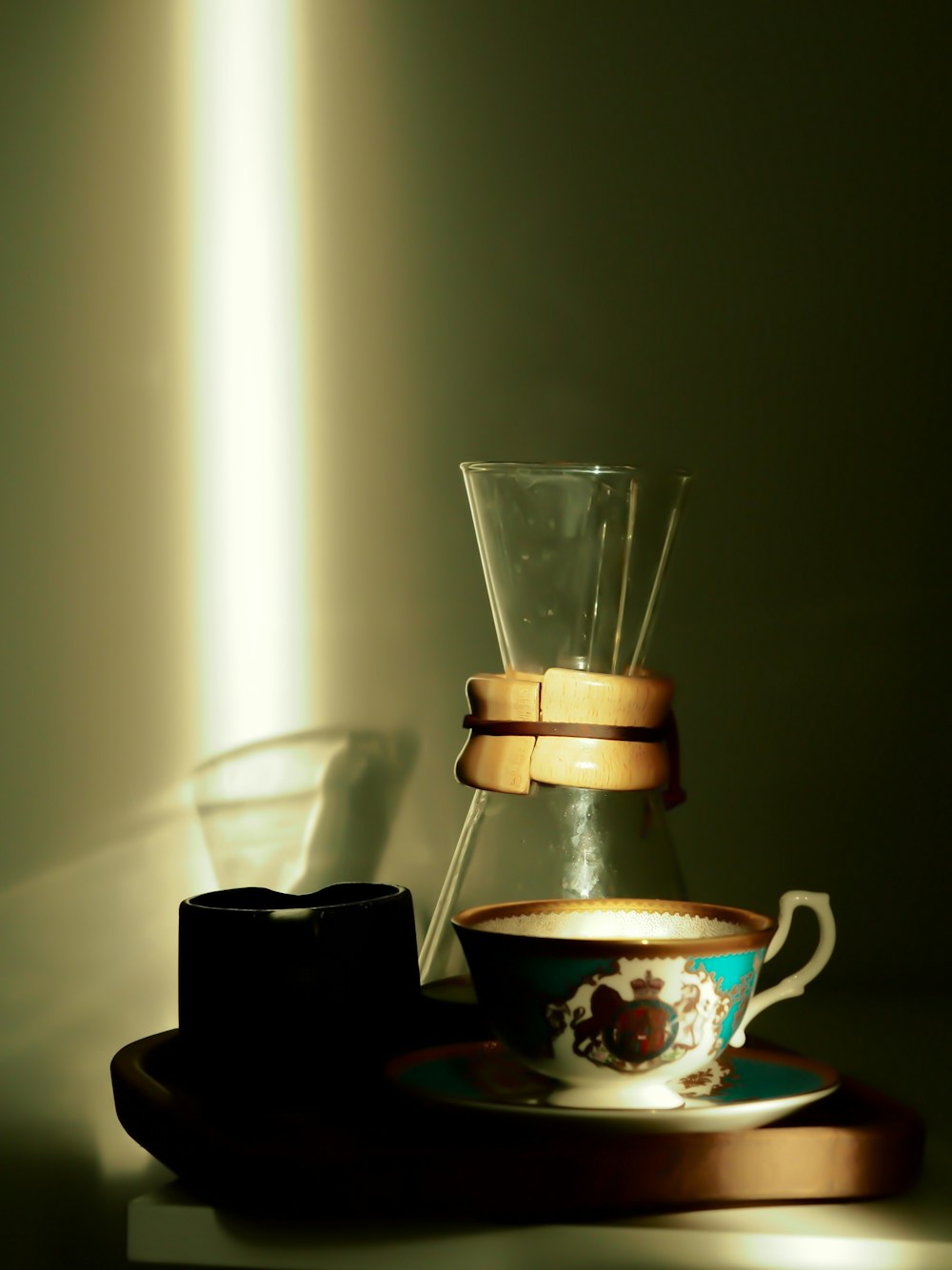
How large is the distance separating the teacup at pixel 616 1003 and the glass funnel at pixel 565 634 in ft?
0.48

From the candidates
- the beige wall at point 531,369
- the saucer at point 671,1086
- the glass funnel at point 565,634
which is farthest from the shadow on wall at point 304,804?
the saucer at point 671,1086

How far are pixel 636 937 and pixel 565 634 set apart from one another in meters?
0.20

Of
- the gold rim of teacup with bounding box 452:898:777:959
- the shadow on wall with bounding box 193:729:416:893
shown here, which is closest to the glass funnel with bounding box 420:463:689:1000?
the gold rim of teacup with bounding box 452:898:777:959

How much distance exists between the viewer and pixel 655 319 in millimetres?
862

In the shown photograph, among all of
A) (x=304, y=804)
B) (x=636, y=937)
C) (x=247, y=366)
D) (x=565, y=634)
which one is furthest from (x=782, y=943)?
(x=247, y=366)

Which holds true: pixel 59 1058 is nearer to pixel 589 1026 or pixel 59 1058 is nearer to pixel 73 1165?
pixel 73 1165

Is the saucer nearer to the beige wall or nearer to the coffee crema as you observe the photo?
the coffee crema

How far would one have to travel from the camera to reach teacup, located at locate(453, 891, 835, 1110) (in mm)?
461

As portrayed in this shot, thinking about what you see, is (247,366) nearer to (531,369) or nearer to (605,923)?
(531,369)

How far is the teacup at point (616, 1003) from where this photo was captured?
46cm

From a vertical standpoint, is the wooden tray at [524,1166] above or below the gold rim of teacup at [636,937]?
below

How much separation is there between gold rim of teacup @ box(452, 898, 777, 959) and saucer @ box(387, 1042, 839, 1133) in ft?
0.16

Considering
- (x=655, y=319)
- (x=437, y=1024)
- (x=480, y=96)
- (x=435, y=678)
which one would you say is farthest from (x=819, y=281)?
(x=437, y=1024)

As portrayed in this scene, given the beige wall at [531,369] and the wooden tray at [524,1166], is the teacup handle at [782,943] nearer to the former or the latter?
Result: the wooden tray at [524,1166]
